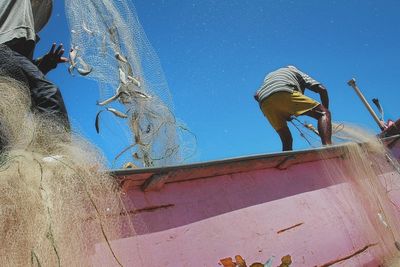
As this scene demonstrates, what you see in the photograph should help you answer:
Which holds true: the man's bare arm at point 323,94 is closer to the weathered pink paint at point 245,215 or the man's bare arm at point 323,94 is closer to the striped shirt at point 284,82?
the striped shirt at point 284,82

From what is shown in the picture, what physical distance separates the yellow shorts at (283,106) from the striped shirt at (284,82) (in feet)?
0.22

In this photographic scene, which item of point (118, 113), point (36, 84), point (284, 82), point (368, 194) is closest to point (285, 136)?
point (284, 82)

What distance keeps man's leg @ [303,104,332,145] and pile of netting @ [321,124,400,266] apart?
23cm

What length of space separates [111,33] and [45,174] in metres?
3.15

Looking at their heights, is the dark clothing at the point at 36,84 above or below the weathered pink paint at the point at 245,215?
above

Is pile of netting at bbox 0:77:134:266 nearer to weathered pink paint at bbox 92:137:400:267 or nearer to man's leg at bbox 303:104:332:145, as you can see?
weathered pink paint at bbox 92:137:400:267

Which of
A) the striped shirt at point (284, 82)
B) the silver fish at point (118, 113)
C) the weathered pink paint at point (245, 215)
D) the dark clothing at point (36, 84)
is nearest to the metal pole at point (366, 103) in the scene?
the striped shirt at point (284, 82)

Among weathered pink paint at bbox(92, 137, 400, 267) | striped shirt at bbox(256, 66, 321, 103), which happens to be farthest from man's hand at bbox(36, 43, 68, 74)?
striped shirt at bbox(256, 66, 321, 103)

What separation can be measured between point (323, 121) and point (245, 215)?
233 centimetres

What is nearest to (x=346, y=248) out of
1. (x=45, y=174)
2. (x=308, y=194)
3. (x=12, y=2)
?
(x=308, y=194)

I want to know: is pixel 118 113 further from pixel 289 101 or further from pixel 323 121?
pixel 323 121

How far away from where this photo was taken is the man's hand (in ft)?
10.3

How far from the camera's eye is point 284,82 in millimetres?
4965

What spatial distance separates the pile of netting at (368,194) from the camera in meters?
3.77
